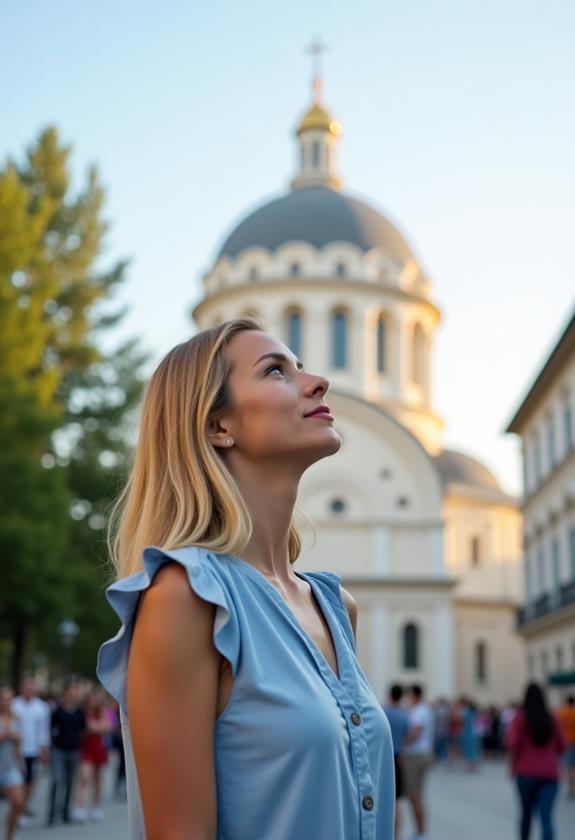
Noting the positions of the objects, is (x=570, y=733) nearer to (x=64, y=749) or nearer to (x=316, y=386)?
(x=64, y=749)

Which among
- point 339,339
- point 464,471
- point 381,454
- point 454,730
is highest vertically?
point 339,339

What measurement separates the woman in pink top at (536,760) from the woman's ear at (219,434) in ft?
27.6

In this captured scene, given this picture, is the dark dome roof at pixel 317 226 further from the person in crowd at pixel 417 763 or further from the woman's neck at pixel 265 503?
the woman's neck at pixel 265 503

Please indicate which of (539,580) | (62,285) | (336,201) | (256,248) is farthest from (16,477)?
(336,201)

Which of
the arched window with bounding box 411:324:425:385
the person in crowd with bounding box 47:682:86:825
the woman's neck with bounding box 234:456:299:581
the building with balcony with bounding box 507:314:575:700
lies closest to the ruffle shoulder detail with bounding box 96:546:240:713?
the woman's neck with bounding box 234:456:299:581

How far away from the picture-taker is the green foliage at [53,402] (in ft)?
84.1

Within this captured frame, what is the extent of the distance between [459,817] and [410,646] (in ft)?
99.3

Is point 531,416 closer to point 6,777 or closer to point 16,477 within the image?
point 16,477

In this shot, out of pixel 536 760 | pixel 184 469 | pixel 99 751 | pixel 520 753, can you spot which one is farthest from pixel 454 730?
pixel 184 469

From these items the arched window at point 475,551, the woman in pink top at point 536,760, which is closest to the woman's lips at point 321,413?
the woman in pink top at point 536,760

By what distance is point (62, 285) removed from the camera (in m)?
35.7

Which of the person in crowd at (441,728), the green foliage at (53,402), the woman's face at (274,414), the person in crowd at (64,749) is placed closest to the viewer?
the woman's face at (274,414)

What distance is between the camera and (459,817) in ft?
54.7

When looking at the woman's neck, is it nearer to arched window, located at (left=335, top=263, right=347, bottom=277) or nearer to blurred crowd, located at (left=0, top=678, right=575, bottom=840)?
blurred crowd, located at (left=0, top=678, right=575, bottom=840)
